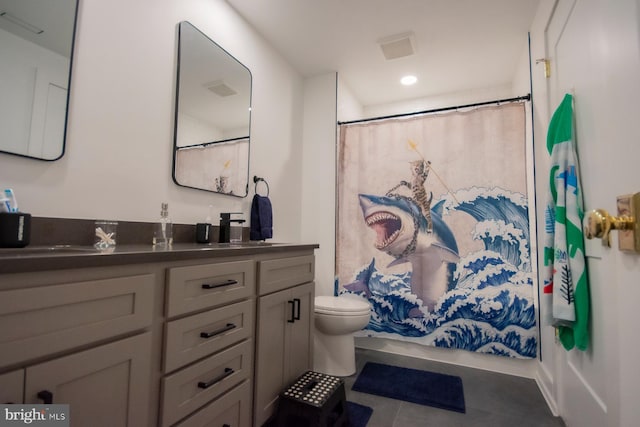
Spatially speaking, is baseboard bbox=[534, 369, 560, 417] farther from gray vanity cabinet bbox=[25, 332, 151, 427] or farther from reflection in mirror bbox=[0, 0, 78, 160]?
reflection in mirror bbox=[0, 0, 78, 160]

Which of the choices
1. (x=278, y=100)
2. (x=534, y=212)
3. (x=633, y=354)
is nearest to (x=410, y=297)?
(x=534, y=212)

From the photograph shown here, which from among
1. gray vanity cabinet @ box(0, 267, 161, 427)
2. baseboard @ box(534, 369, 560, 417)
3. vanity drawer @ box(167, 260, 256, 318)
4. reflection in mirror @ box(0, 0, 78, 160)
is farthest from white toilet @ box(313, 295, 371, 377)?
reflection in mirror @ box(0, 0, 78, 160)

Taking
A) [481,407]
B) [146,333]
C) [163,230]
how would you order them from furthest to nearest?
[481,407]
[163,230]
[146,333]

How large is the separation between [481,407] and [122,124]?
7.48ft

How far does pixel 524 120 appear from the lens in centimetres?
213

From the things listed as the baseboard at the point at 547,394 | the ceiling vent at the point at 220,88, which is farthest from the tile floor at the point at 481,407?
the ceiling vent at the point at 220,88

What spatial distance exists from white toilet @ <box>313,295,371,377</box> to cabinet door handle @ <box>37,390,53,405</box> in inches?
58.8

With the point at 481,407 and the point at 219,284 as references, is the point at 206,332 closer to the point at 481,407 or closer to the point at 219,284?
the point at 219,284

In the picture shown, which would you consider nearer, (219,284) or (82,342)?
(82,342)

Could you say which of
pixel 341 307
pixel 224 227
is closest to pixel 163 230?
pixel 224 227

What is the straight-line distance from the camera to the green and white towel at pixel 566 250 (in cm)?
122

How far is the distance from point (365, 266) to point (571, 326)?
4.57 ft

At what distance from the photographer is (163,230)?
142 cm

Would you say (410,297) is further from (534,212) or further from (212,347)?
(212,347)
